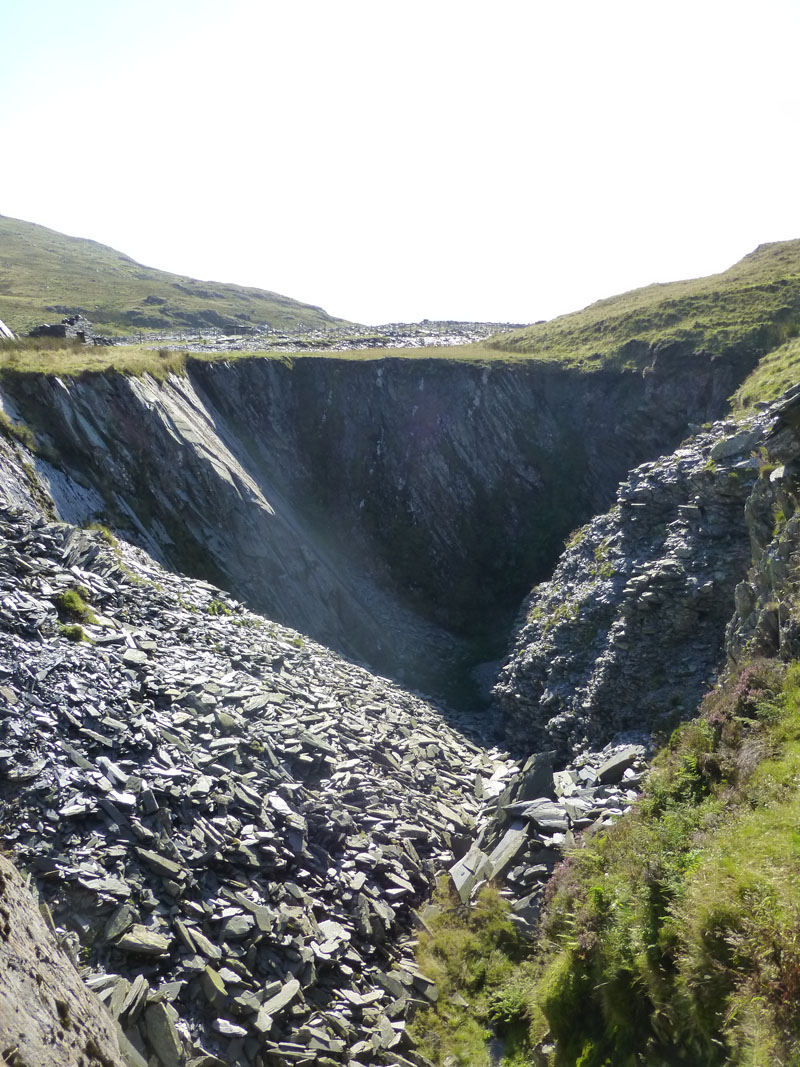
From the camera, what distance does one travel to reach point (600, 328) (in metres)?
47.4

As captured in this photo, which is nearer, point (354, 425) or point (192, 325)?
point (354, 425)

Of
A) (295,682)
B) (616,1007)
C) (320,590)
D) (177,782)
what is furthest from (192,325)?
(616,1007)

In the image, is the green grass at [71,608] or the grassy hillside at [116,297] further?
the grassy hillside at [116,297]

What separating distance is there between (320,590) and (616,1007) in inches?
967

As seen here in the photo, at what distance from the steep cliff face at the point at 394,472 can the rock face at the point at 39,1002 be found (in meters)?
19.9

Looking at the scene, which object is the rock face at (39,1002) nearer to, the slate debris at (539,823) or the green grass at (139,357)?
the slate debris at (539,823)

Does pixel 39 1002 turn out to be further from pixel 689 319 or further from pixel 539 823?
pixel 689 319

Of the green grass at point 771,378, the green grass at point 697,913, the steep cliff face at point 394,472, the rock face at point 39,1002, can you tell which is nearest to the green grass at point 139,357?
the steep cliff face at point 394,472

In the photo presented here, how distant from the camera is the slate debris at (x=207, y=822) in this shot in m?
9.96

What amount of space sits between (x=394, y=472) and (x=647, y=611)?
70.8ft

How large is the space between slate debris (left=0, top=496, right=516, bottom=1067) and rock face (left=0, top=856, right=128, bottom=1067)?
1.12 m

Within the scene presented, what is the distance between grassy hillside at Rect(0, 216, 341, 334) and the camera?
8250 centimetres

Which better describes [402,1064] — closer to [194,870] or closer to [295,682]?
[194,870]

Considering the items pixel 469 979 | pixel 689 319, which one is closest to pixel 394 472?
Answer: pixel 689 319
